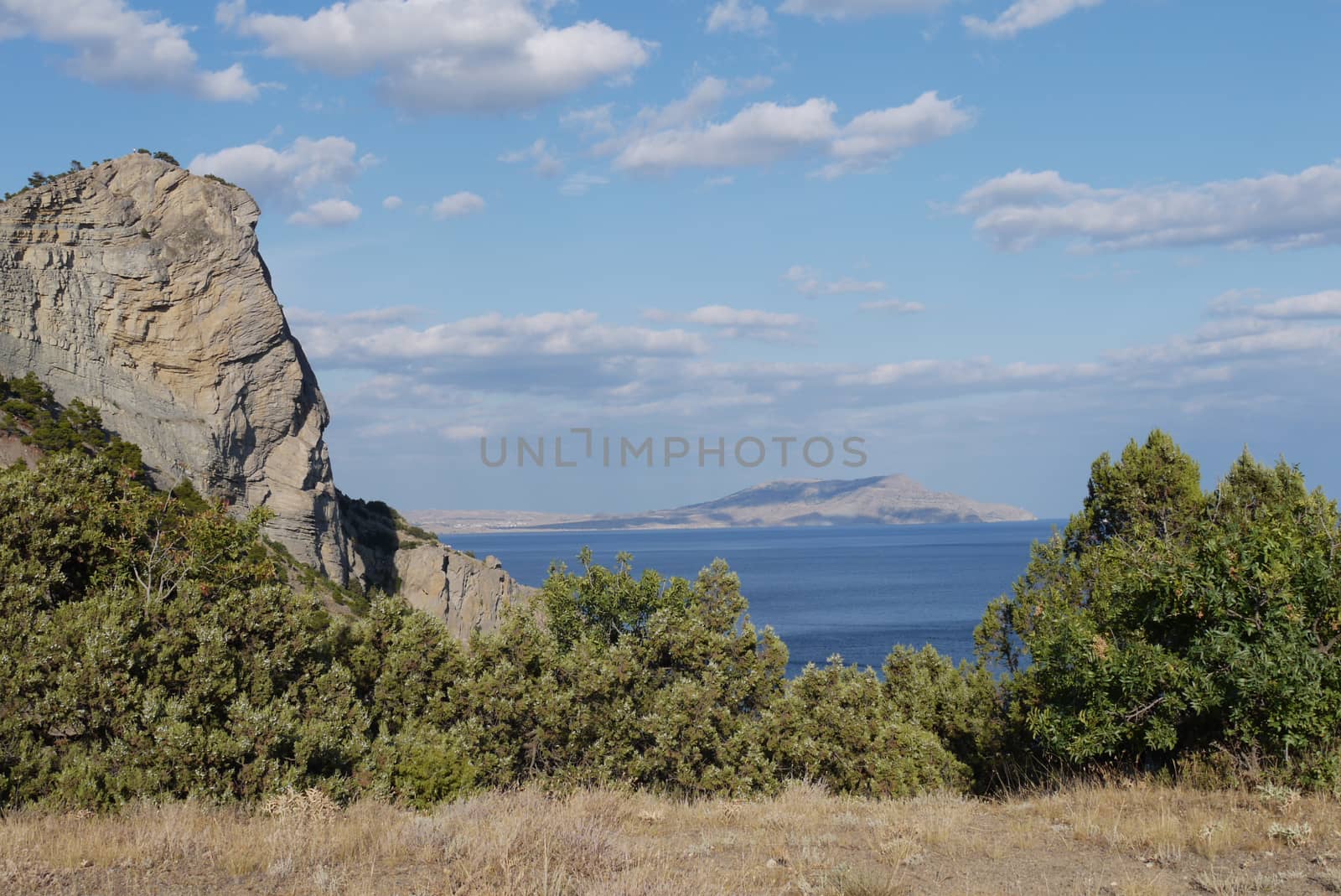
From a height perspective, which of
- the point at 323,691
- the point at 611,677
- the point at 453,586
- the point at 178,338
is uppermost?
the point at 178,338

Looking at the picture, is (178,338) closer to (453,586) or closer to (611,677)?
(453,586)

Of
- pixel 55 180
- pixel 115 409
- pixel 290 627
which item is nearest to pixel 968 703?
pixel 290 627

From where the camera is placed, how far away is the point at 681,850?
362 inches

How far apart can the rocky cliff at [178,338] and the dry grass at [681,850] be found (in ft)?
172

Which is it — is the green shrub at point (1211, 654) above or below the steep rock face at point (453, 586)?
above

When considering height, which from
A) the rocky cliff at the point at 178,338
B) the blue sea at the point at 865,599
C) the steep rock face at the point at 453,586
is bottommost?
the blue sea at the point at 865,599

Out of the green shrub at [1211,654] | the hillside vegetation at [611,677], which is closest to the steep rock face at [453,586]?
the hillside vegetation at [611,677]

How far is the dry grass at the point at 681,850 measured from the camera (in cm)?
770

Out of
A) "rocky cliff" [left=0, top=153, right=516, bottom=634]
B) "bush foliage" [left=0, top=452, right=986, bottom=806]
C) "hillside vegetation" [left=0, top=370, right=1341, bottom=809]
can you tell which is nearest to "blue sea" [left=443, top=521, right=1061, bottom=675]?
"hillside vegetation" [left=0, top=370, right=1341, bottom=809]

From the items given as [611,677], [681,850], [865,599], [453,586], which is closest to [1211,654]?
[681,850]

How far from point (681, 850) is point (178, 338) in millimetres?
62813

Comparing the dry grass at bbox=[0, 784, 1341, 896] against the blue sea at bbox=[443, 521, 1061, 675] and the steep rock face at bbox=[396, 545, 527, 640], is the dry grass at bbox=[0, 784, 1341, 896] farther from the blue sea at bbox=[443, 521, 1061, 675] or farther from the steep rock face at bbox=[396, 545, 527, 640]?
the steep rock face at bbox=[396, 545, 527, 640]

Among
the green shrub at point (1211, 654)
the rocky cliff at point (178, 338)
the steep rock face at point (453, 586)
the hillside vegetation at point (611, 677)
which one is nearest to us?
the green shrub at point (1211, 654)

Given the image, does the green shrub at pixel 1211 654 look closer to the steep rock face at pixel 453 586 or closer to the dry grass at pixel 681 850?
the dry grass at pixel 681 850
